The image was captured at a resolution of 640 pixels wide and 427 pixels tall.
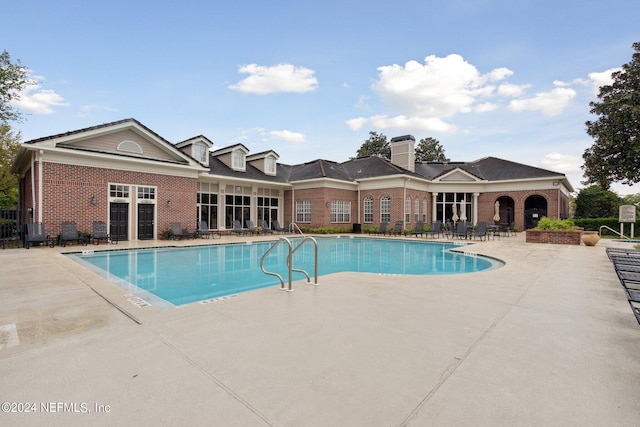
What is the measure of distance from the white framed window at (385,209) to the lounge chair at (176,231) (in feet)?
44.1

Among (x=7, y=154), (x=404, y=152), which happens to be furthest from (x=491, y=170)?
(x=7, y=154)

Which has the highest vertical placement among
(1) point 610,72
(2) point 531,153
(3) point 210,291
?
(1) point 610,72

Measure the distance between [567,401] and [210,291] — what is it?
6325 millimetres

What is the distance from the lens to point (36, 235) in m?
12.2

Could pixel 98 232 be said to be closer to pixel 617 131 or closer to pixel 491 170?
pixel 617 131

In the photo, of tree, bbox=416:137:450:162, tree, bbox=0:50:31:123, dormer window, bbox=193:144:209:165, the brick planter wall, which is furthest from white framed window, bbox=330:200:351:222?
tree, bbox=416:137:450:162

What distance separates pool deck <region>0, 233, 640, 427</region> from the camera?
82.0 inches

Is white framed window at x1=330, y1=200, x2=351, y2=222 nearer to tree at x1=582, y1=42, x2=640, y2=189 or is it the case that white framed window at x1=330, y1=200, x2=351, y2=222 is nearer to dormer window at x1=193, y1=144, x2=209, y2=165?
dormer window at x1=193, y1=144, x2=209, y2=165

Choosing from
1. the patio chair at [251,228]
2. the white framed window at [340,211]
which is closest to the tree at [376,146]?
the white framed window at [340,211]

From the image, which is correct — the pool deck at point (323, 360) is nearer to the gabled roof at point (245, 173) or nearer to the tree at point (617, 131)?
the tree at point (617, 131)

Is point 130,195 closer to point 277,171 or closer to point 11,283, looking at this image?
point 11,283

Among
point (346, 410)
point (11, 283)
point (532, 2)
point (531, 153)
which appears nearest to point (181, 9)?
point (11, 283)

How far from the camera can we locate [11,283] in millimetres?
5980

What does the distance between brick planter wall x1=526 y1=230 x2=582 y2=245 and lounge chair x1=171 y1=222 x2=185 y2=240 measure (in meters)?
18.0
